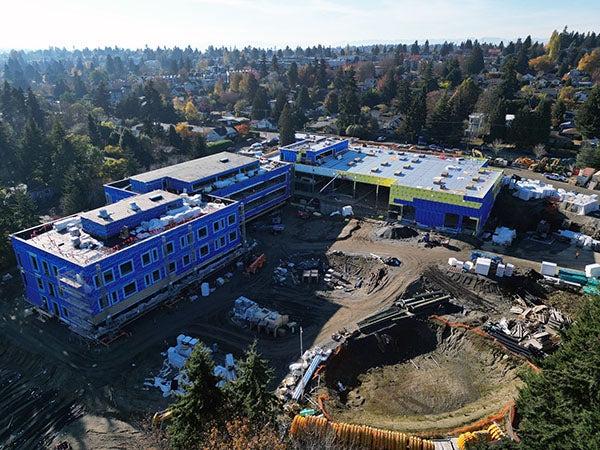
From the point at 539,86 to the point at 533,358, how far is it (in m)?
102

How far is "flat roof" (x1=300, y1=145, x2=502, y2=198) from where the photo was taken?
5034 centimetres

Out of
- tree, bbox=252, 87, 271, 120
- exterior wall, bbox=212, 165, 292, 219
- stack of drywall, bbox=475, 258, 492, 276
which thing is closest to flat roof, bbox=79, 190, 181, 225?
exterior wall, bbox=212, 165, 292, 219

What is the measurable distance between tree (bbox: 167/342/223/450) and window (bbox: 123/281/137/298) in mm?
15809

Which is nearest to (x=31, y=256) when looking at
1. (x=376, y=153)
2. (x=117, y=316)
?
(x=117, y=316)

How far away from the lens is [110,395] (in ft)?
89.5

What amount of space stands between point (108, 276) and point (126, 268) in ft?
5.24

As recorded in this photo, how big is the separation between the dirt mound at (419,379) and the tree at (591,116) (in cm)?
5845

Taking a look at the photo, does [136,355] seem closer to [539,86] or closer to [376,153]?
[376,153]

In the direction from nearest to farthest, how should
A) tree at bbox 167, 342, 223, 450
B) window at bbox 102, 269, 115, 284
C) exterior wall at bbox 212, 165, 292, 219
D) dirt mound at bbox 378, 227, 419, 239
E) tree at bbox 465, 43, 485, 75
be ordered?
tree at bbox 167, 342, 223, 450, window at bbox 102, 269, 115, 284, dirt mound at bbox 378, 227, 419, 239, exterior wall at bbox 212, 165, 292, 219, tree at bbox 465, 43, 485, 75

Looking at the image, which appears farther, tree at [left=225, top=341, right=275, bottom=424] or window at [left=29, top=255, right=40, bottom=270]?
window at [left=29, top=255, right=40, bottom=270]

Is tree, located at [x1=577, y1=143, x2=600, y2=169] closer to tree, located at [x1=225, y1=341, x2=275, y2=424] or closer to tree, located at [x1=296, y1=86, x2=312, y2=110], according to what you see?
tree, located at [x1=296, y1=86, x2=312, y2=110]

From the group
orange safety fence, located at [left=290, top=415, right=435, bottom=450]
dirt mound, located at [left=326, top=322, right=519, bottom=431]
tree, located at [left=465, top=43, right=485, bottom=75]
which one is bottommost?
dirt mound, located at [left=326, top=322, right=519, bottom=431]

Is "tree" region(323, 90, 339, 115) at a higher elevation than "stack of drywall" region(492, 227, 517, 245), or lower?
higher

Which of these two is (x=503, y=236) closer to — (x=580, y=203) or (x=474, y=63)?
(x=580, y=203)
